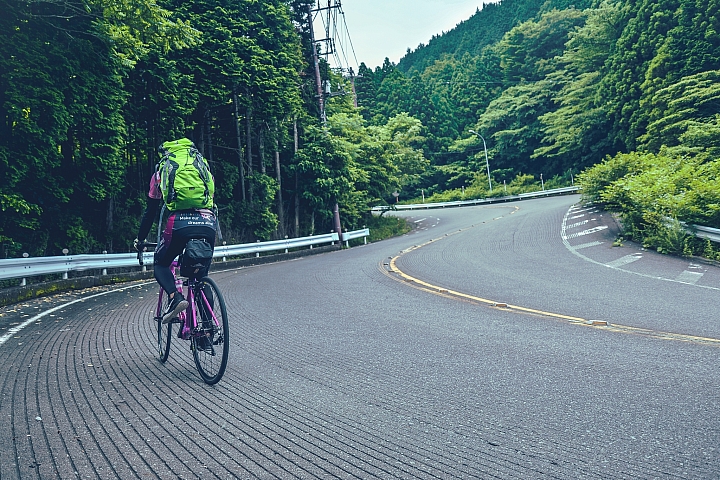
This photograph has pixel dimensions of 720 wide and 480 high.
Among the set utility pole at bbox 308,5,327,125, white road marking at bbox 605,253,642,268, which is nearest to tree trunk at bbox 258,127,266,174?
utility pole at bbox 308,5,327,125

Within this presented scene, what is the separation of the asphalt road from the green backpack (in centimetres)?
161

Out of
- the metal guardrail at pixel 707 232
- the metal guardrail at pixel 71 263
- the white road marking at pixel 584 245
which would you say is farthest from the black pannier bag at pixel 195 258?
the white road marking at pixel 584 245

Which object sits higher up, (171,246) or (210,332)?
(171,246)

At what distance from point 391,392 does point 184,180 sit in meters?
2.58

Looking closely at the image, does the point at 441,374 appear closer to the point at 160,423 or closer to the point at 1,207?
the point at 160,423

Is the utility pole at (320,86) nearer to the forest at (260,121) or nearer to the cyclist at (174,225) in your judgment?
the forest at (260,121)

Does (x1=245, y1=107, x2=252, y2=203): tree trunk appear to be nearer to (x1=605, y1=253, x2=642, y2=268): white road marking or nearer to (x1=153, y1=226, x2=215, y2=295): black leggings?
(x1=605, y1=253, x2=642, y2=268): white road marking

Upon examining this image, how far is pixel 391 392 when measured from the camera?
457 cm

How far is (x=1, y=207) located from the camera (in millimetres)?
14078

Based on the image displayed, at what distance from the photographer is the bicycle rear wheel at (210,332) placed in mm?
5062

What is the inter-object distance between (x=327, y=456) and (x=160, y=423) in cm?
138

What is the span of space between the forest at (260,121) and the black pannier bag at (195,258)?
11.0 metres

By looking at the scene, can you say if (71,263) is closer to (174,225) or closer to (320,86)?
(174,225)

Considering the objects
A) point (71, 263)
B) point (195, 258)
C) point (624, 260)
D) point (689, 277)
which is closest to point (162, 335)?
point (195, 258)
